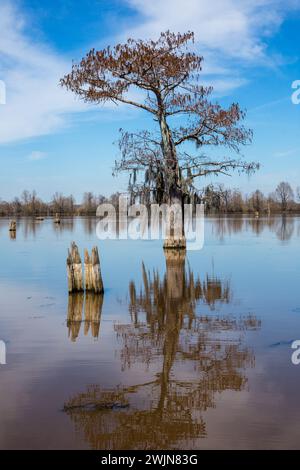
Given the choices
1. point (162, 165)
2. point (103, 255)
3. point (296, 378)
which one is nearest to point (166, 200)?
point (162, 165)

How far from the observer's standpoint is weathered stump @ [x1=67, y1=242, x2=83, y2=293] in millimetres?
11477

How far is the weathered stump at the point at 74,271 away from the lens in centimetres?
1148

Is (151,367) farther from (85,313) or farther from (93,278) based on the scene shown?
(93,278)

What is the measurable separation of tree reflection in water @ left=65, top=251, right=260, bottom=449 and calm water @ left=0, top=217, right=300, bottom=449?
14 mm

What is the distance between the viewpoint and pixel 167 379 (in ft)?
19.3

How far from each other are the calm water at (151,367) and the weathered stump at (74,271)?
1.31 feet

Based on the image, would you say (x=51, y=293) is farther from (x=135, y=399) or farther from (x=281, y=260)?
(x=281, y=260)

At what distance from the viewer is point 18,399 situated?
531 centimetres

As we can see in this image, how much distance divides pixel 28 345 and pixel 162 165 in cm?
1471

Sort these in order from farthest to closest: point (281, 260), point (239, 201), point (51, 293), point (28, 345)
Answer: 1. point (239, 201)
2. point (281, 260)
3. point (51, 293)
4. point (28, 345)
